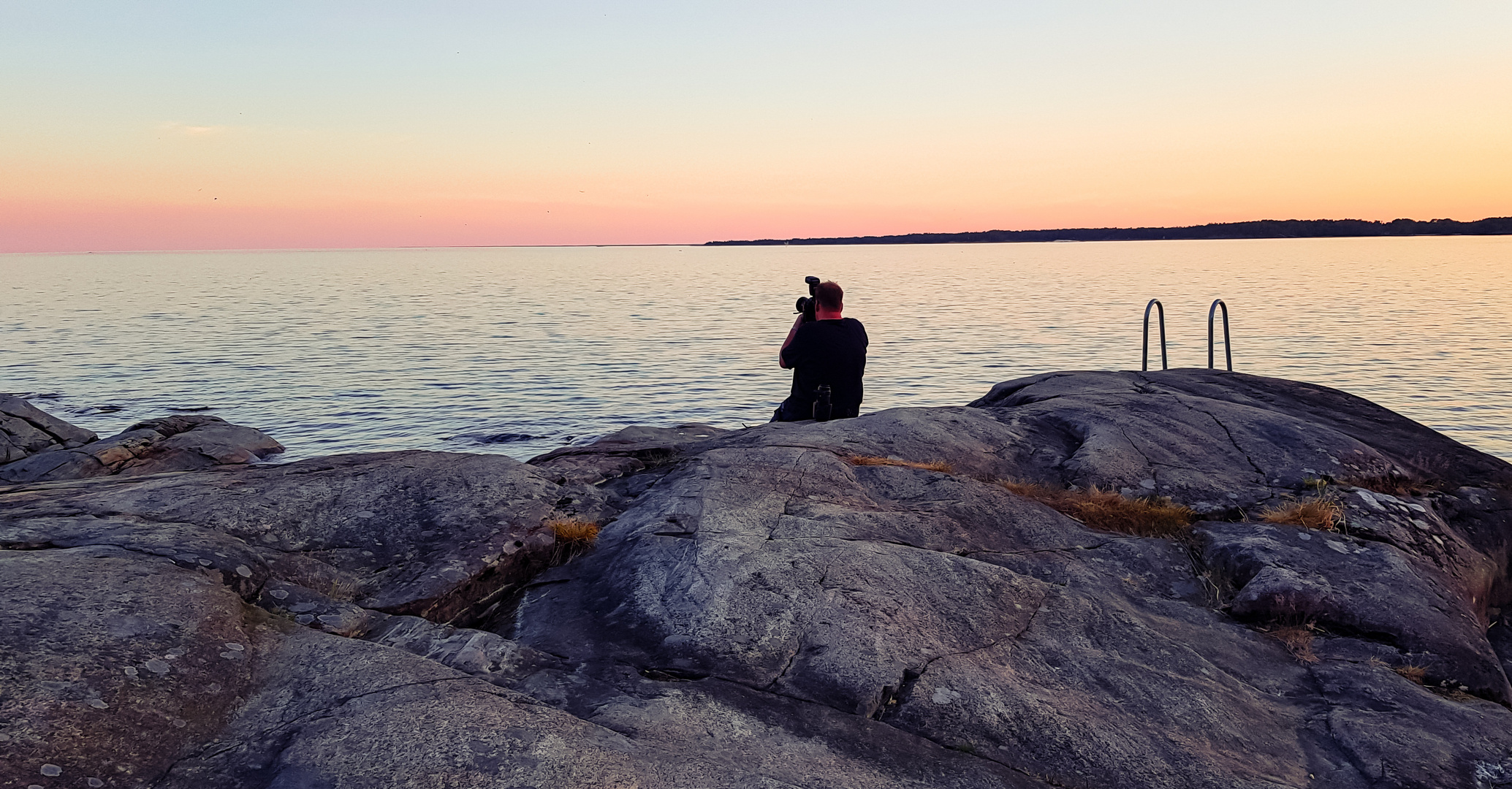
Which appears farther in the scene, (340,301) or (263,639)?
(340,301)

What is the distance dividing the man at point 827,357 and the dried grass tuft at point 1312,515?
4.60m

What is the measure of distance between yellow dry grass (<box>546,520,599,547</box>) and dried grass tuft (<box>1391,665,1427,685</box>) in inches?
187

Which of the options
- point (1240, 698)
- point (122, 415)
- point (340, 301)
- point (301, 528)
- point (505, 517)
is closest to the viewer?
point (1240, 698)

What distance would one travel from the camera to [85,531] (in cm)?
478

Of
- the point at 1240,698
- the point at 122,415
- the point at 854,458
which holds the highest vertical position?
the point at 854,458

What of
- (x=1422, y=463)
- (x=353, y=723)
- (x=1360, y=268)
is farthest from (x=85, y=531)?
(x=1360, y=268)

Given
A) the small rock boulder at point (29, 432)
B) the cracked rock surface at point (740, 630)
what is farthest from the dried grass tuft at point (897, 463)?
the small rock boulder at point (29, 432)

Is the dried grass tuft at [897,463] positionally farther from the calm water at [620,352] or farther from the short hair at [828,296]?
the calm water at [620,352]

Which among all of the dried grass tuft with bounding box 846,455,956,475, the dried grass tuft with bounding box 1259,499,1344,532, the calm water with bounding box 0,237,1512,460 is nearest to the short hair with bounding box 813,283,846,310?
the dried grass tuft with bounding box 846,455,956,475

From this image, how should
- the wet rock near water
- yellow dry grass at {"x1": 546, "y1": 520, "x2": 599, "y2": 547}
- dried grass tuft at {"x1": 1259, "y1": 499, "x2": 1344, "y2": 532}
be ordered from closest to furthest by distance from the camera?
1. yellow dry grass at {"x1": 546, "y1": 520, "x2": 599, "y2": 547}
2. dried grass tuft at {"x1": 1259, "y1": 499, "x2": 1344, "y2": 532}
3. the wet rock near water

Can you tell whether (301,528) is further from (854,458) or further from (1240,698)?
(1240,698)

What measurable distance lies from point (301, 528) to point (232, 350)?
1146 inches

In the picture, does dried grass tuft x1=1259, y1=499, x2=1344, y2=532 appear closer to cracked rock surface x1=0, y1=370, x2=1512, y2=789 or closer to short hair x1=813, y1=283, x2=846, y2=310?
cracked rock surface x1=0, y1=370, x2=1512, y2=789

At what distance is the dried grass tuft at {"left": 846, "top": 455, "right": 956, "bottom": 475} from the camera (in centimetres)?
740
